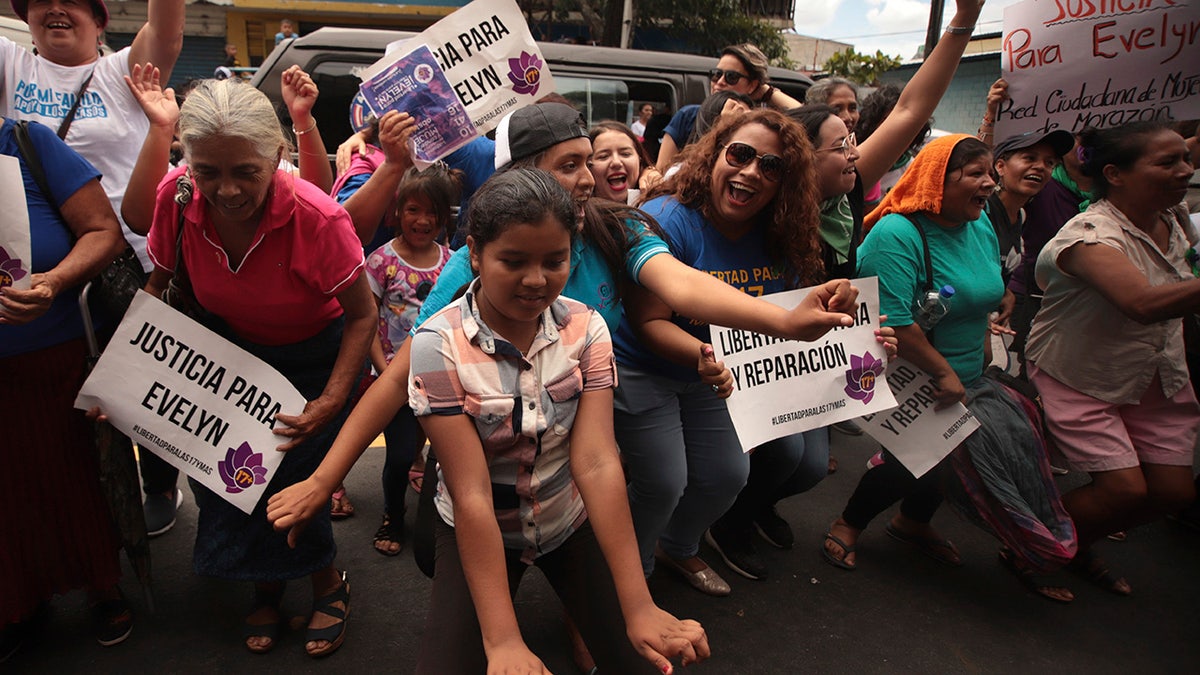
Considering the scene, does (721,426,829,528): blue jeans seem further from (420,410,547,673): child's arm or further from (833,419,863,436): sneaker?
(833,419,863,436): sneaker

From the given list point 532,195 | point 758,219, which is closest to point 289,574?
point 532,195

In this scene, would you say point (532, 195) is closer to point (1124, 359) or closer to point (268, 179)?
point (268, 179)

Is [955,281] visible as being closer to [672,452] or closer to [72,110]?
[672,452]

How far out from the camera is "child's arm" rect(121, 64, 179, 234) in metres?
2.39

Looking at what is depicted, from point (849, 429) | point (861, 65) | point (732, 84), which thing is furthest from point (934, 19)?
point (861, 65)

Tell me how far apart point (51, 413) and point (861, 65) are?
23.2 meters

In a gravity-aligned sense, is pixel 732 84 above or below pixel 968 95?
above

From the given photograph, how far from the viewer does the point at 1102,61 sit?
127 inches

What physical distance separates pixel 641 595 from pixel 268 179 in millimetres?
1556

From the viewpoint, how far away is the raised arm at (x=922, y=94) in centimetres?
278

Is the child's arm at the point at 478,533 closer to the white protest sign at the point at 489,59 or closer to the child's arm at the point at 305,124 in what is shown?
the child's arm at the point at 305,124

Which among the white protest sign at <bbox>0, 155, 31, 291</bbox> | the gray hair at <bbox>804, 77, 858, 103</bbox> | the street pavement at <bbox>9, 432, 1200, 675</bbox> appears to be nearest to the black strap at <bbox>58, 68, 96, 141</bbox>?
the white protest sign at <bbox>0, 155, 31, 291</bbox>

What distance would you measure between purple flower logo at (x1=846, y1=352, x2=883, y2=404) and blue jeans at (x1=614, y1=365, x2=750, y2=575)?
1.52ft

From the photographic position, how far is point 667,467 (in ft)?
8.27
